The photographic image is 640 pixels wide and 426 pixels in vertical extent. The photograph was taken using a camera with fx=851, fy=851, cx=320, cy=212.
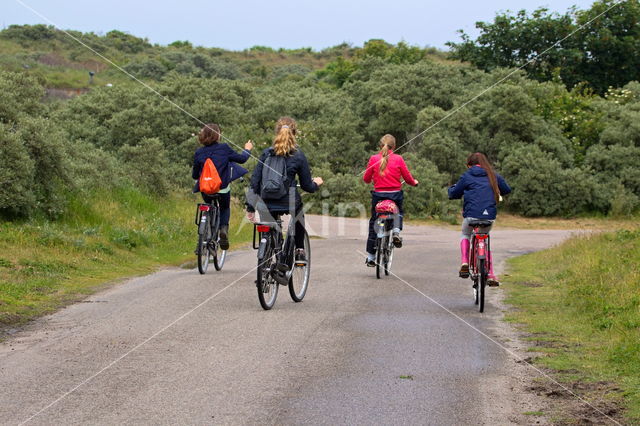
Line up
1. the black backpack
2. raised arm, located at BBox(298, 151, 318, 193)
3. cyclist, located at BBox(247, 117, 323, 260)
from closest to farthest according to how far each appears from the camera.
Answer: the black backpack, cyclist, located at BBox(247, 117, 323, 260), raised arm, located at BBox(298, 151, 318, 193)

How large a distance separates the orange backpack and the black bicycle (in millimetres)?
2584

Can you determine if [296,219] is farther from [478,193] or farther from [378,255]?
[378,255]

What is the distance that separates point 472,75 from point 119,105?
17298 mm

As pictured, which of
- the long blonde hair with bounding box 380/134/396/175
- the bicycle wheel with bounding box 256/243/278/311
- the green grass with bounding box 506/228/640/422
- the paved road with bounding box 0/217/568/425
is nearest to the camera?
the paved road with bounding box 0/217/568/425

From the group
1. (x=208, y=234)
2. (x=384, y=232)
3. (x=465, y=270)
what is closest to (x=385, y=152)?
(x=384, y=232)

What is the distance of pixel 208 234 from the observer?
1309cm

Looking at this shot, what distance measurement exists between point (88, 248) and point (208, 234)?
2.76 m

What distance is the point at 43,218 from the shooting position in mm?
15703

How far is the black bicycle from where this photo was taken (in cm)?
1335

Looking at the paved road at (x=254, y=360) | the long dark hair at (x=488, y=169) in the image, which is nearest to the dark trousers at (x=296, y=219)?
the paved road at (x=254, y=360)

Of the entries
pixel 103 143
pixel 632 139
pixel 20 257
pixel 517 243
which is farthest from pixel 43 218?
pixel 632 139

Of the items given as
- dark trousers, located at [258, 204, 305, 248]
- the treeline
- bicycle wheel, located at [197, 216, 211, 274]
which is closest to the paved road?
dark trousers, located at [258, 204, 305, 248]

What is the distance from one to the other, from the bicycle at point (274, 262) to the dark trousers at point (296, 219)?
0.08m

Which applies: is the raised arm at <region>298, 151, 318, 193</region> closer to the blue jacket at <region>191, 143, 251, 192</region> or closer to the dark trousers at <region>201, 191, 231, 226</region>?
the blue jacket at <region>191, 143, 251, 192</region>
